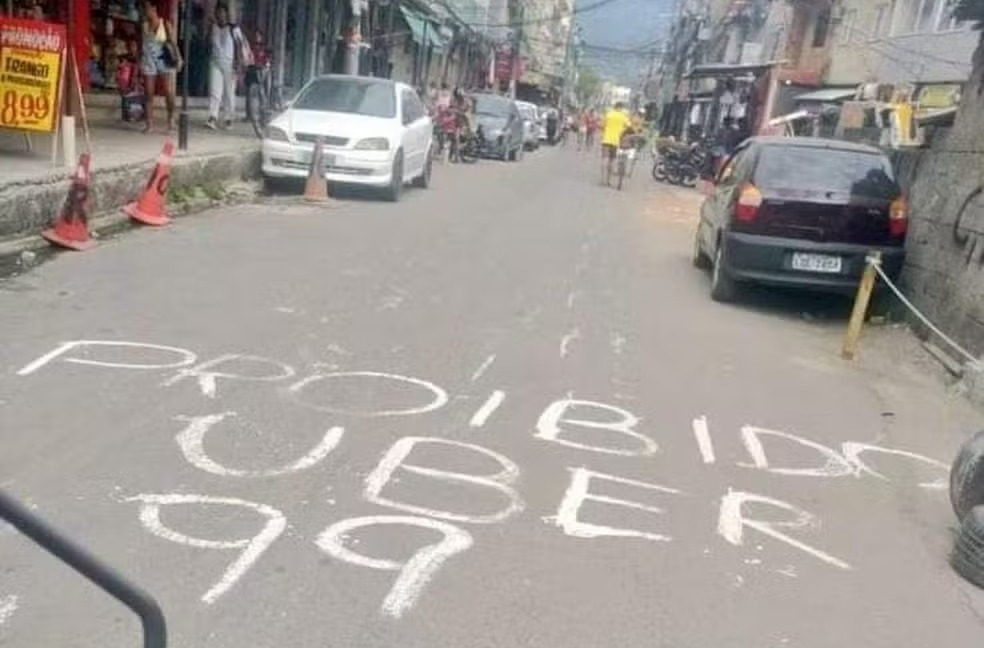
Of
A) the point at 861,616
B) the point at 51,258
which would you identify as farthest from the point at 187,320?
the point at 861,616

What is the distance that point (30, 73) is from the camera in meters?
9.62

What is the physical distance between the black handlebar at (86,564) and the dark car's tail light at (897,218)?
8279 mm

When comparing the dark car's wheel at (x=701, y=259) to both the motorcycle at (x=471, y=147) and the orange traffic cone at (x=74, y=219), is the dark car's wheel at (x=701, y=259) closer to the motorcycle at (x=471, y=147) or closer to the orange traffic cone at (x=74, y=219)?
the orange traffic cone at (x=74, y=219)

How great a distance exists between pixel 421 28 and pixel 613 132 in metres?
14.5

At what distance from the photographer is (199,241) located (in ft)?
32.2

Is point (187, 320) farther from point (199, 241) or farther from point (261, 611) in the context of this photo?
point (261, 611)

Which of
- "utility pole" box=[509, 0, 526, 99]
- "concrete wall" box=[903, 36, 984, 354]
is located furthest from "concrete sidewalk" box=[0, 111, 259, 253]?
"utility pole" box=[509, 0, 526, 99]

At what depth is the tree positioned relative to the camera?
13812 centimetres

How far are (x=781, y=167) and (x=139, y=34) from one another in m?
12.6

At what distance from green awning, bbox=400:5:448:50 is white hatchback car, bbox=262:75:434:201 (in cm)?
1719

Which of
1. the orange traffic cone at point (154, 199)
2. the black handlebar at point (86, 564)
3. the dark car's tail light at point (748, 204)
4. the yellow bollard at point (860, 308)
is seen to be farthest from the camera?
the orange traffic cone at point (154, 199)

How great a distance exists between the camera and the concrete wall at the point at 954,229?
8133 mm

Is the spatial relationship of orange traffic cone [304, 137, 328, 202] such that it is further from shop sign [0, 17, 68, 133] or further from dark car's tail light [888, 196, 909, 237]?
dark car's tail light [888, 196, 909, 237]

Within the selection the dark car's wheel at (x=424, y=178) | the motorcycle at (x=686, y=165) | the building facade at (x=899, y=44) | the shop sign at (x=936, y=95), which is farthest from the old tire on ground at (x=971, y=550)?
the motorcycle at (x=686, y=165)
